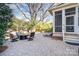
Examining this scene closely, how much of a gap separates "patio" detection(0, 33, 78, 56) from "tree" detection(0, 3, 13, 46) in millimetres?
217

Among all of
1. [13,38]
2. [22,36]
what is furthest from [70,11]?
[13,38]

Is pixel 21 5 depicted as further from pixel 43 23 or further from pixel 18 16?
pixel 43 23

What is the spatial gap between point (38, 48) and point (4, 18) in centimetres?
89

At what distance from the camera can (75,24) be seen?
3072 millimetres

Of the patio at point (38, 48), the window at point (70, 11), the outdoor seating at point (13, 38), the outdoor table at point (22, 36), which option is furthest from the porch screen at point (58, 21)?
the outdoor seating at point (13, 38)

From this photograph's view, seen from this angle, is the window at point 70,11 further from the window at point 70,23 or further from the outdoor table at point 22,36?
the outdoor table at point 22,36

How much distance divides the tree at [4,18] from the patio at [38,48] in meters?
0.22

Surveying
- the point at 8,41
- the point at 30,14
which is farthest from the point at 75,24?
the point at 8,41

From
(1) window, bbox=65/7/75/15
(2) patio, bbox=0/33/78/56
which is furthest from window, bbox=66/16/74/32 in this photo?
(2) patio, bbox=0/33/78/56

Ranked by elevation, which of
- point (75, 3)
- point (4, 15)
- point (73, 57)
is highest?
point (75, 3)

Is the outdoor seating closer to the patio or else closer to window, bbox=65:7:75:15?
the patio

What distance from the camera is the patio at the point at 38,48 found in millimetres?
3082

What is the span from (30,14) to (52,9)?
0.44m

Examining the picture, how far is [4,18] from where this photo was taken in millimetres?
3141
